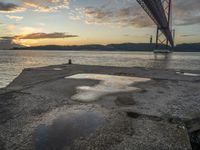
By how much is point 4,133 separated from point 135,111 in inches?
129

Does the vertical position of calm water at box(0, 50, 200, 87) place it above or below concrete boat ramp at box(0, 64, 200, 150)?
below

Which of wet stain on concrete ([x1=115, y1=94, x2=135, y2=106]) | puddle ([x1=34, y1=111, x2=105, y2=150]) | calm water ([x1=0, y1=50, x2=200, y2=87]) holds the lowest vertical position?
calm water ([x1=0, y1=50, x2=200, y2=87])

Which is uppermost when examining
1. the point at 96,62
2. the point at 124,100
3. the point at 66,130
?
the point at 124,100

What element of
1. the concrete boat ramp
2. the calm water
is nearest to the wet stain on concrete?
the concrete boat ramp

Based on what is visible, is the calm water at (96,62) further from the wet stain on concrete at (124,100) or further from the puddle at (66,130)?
the puddle at (66,130)

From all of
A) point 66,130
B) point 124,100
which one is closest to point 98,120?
point 66,130

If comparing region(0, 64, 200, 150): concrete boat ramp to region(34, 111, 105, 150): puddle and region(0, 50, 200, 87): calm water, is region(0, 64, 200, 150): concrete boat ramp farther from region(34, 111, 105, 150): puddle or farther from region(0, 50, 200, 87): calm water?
region(0, 50, 200, 87): calm water

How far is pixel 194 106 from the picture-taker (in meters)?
6.04

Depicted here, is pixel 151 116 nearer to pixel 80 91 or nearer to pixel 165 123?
pixel 165 123

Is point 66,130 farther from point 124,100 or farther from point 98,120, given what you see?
point 124,100

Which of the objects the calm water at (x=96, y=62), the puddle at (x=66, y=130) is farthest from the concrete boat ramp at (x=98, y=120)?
the calm water at (x=96, y=62)

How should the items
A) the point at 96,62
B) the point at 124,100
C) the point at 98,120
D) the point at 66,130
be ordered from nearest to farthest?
1. the point at 66,130
2. the point at 98,120
3. the point at 124,100
4. the point at 96,62

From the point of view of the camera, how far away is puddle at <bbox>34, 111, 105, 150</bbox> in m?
3.87

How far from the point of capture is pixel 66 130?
174 inches
